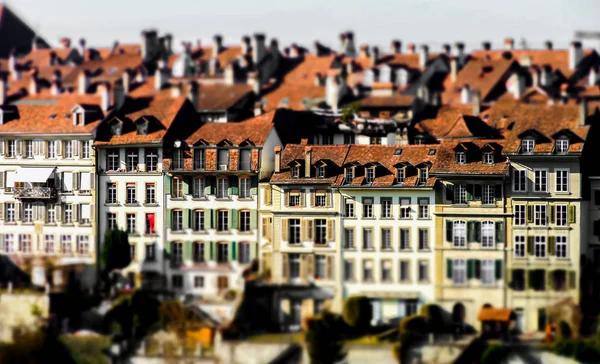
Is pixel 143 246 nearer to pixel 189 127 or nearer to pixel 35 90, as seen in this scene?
pixel 189 127

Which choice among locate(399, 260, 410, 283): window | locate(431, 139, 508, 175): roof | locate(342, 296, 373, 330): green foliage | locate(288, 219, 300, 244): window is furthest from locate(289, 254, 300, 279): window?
locate(431, 139, 508, 175): roof

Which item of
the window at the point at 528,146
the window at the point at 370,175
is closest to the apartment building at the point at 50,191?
the window at the point at 370,175

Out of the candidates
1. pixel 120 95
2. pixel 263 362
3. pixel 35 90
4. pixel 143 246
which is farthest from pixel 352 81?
pixel 263 362

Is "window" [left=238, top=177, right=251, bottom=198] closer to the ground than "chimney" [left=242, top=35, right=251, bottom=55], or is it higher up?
closer to the ground

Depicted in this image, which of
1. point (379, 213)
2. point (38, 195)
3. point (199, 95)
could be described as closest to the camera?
point (379, 213)

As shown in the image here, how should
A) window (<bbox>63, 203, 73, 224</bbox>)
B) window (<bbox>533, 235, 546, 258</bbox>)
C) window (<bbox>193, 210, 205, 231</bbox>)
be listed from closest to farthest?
1. window (<bbox>533, 235, 546, 258</bbox>)
2. window (<bbox>193, 210, 205, 231</bbox>)
3. window (<bbox>63, 203, 73, 224</bbox>)

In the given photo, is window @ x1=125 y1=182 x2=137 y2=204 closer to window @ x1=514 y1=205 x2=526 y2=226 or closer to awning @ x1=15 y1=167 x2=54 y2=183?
awning @ x1=15 y1=167 x2=54 y2=183
